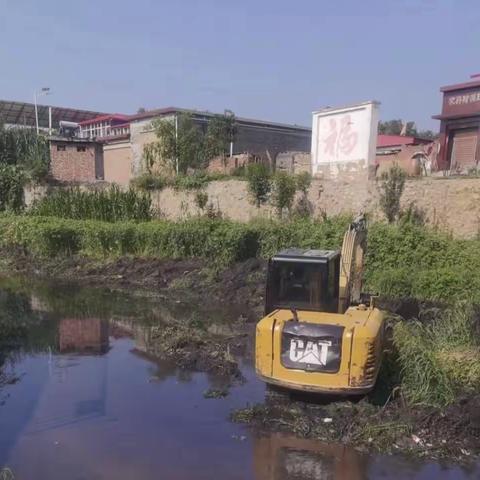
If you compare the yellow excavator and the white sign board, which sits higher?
the white sign board

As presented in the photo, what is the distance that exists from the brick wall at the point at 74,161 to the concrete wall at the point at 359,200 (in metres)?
9.30

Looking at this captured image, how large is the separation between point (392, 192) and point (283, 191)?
338 cm

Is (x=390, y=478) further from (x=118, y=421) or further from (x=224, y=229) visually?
(x=224, y=229)

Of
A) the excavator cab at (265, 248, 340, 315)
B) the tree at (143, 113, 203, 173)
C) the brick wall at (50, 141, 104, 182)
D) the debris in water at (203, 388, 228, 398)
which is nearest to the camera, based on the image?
the excavator cab at (265, 248, 340, 315)

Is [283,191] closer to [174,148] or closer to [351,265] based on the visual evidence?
[174,148]

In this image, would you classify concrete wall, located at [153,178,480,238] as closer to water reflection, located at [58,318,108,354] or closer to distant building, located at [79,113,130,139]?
water reflection, located at [58,318,108,354]

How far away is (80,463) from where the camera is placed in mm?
5406

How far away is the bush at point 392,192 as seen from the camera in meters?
13.5

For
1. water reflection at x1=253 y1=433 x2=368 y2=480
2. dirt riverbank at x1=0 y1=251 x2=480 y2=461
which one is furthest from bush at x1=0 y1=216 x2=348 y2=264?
water reflection at x1=253 y1=433 x2=368 y2=480

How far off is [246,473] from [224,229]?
393 inches

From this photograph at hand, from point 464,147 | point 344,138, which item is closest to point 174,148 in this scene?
point 344,138

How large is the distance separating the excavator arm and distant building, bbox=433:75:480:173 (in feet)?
35.4

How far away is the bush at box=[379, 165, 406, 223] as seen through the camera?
44.2 feet

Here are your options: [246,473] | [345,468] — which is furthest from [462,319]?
[246,473]
